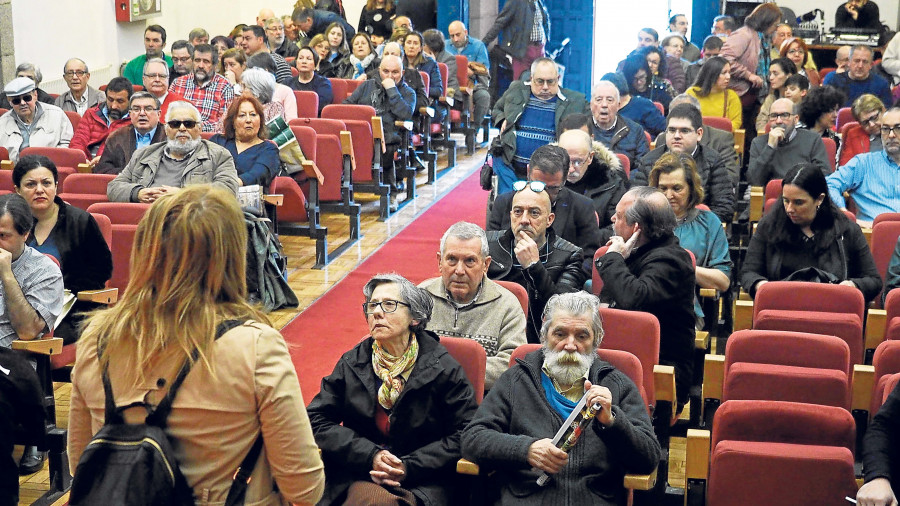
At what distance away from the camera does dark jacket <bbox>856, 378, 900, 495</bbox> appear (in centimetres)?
295

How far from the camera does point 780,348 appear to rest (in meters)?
3.67

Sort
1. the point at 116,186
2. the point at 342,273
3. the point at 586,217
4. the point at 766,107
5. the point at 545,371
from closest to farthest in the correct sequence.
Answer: the point at 545,371
the point at 586,217
the point at 116,186
the point at 342,273
the point at 766,107

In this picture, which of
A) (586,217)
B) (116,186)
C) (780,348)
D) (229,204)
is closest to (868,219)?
(586,217)

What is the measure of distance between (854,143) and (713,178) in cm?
151

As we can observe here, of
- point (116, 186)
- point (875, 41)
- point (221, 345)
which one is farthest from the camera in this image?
point (875, 41)

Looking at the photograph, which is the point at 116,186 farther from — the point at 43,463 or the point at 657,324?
the point at 657,324

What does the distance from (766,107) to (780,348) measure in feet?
15.3

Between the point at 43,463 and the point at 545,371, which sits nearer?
the point at 545,371

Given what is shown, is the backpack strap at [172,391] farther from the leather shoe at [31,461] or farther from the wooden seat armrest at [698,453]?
the leather shoe at [31,461]

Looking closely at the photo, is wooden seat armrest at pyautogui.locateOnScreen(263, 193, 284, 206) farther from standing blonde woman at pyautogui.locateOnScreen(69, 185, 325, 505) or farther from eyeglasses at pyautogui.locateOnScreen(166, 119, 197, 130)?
standing blonde woman at pyautogui.locateOnScreen(69, 185, 325, 505)

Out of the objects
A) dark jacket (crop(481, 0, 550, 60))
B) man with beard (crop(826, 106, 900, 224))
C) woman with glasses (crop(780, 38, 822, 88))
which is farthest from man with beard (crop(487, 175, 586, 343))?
dark jacket (crop(481, 0, 550, 60))

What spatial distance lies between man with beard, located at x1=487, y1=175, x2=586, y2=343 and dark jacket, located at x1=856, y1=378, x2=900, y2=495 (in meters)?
1.51

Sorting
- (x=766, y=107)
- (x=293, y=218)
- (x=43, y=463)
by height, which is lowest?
(x=43, y=463)

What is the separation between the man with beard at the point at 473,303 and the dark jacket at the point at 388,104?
4772mm
